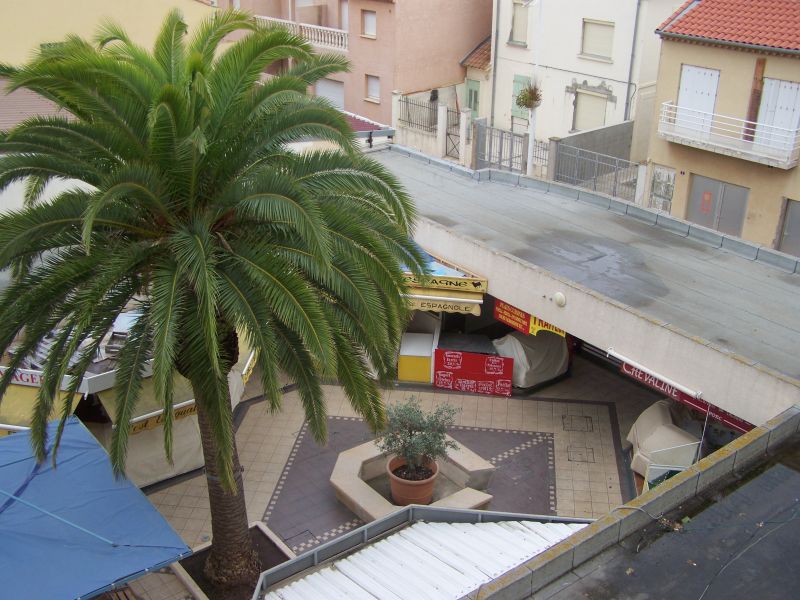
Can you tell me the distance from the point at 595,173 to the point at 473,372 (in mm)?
8068

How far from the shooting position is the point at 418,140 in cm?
3070

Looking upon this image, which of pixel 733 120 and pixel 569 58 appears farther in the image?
pixel 569 58

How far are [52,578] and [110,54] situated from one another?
6.74 m

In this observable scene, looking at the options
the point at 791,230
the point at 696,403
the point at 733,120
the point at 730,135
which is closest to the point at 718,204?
the point at 730,135

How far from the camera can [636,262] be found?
1775 cm

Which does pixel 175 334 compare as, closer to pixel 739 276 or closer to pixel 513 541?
pixel 513 541

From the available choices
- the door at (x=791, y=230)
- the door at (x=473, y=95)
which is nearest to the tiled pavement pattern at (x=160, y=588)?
the door at (x=791, y=230)

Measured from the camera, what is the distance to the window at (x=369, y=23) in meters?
32.2

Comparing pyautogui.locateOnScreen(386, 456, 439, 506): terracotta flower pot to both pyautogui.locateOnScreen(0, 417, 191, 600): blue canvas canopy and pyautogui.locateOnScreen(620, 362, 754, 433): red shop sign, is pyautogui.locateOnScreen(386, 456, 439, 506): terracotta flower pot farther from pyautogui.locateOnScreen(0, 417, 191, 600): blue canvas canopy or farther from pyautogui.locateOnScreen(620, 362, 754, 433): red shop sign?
pyautogui.locateOnScreen(0, 417, 191, 600): blue canvas canopy

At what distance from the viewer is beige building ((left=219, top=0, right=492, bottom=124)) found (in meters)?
31.8

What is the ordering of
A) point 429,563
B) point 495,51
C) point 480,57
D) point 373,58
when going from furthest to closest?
point 480,57, point 373,58, point 495,51, point 429,563

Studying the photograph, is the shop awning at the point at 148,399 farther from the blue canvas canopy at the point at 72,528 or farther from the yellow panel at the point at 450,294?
the yellow panel at the point at 450,294

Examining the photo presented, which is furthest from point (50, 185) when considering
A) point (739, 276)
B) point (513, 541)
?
point (739, 276)

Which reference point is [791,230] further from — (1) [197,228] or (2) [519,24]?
(1) [197,228]
